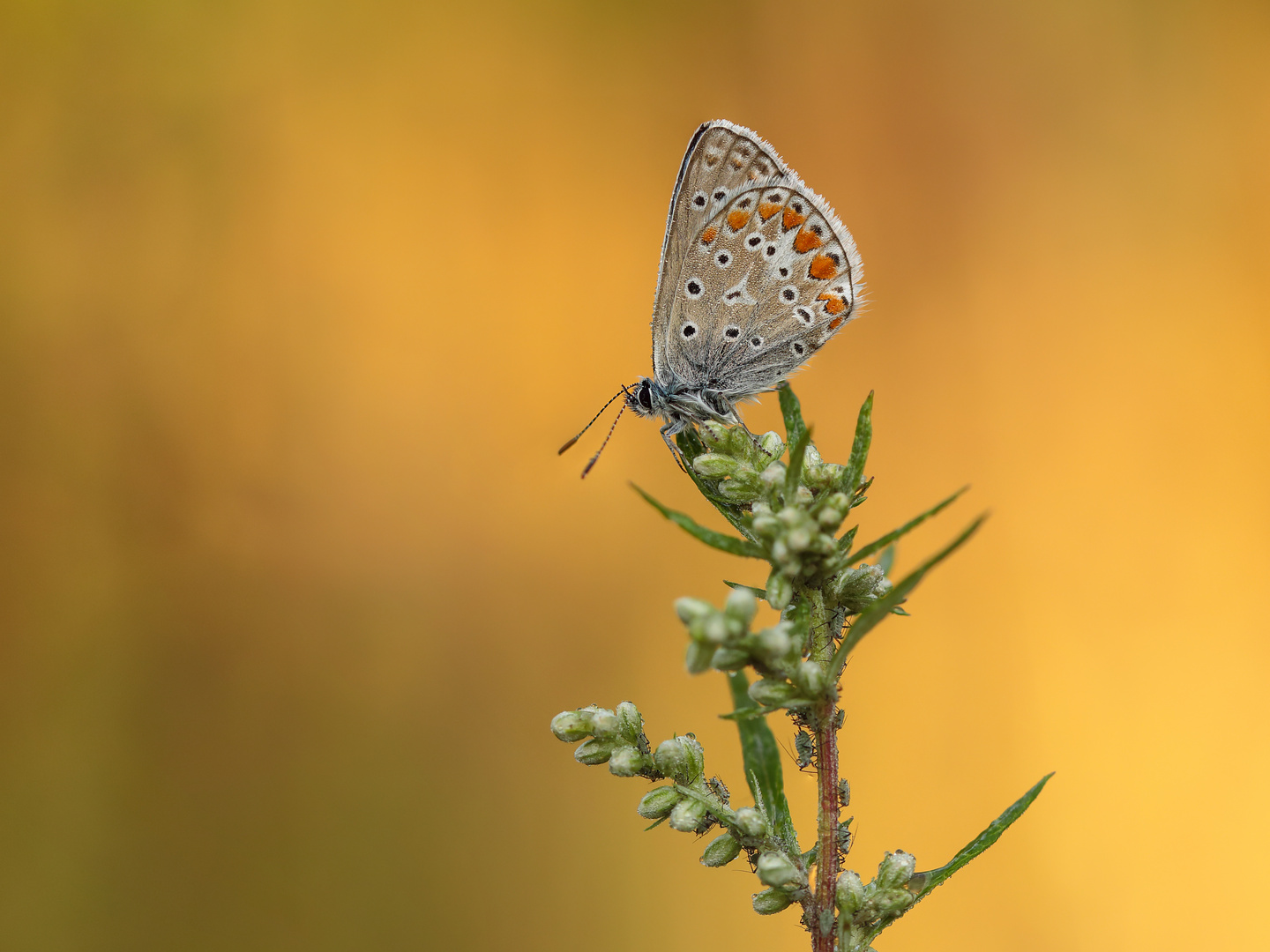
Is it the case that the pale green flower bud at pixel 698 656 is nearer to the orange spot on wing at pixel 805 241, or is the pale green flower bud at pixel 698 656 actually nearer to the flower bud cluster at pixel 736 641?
the flower bud cluster at pixel 736 641

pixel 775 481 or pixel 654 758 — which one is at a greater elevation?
pixel 775 481

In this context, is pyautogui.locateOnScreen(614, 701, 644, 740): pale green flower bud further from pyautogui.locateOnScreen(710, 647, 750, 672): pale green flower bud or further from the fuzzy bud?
pyautogui.locateOnScreen(710, 647, 750, 672): pale green flower bud

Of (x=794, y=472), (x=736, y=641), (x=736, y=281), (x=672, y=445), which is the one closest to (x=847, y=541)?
(x=794, y=472)

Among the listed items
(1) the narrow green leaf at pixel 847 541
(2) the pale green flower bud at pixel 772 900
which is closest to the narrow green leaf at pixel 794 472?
(1) the narrow green leaf at pixel 847 541

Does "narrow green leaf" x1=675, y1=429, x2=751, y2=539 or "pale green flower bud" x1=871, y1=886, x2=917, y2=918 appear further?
"narrow green leaf" x1=675, y1=429, x2=751, y2=539

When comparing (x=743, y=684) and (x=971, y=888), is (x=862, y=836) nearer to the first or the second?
(x=971, y=888)

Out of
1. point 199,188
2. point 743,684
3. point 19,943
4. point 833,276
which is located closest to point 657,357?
point 833,276

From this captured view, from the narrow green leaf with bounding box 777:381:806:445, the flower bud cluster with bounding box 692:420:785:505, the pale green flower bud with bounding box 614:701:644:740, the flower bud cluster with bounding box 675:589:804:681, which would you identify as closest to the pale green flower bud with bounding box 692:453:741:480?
the flower bud cluster with bounding box 692:420:785:505
